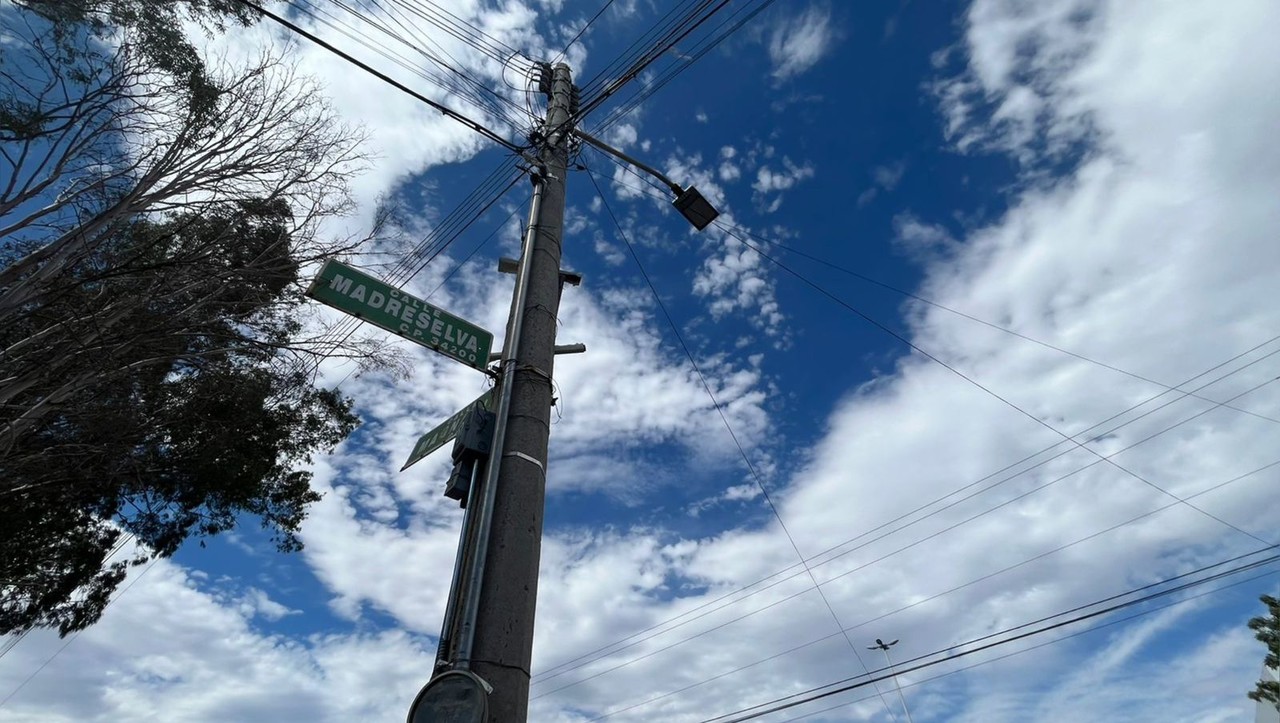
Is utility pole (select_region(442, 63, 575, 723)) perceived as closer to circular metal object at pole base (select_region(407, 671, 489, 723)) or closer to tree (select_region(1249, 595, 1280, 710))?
circular metal object at pole base (select_region(407, 671, 489, 723))

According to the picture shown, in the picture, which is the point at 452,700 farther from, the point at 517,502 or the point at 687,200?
the point at 687,200

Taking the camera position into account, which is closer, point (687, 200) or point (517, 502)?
point (517, 502)

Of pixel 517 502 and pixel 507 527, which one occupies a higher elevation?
pixel 517 502

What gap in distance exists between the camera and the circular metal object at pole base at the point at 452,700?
2707 mm

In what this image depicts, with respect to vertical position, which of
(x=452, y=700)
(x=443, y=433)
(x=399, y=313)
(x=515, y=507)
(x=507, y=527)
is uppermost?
(x=399, y=313)

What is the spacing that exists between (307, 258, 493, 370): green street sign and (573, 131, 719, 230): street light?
101 inches

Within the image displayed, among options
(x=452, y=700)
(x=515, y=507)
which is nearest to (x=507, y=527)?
(x=515, y=507)

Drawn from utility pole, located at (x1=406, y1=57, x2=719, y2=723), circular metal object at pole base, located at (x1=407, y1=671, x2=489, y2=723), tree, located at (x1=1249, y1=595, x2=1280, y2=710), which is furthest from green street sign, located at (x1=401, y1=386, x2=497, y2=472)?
tree, located at (x1=1249, y1=595, x2=1280, y2=710)

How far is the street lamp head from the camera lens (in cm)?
628

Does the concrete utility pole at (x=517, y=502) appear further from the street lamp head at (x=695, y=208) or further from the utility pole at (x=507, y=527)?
the street lamp head at (x=695, y=208)

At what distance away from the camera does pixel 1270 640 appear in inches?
796

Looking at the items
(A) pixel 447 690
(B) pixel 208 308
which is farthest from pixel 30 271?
(A) pixel 447 690

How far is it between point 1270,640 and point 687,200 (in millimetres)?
26193

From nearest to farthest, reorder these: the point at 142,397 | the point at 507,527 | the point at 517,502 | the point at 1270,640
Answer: the point at 507,527, the point at 517,502, the point at 142,397, the point at 1270,640
